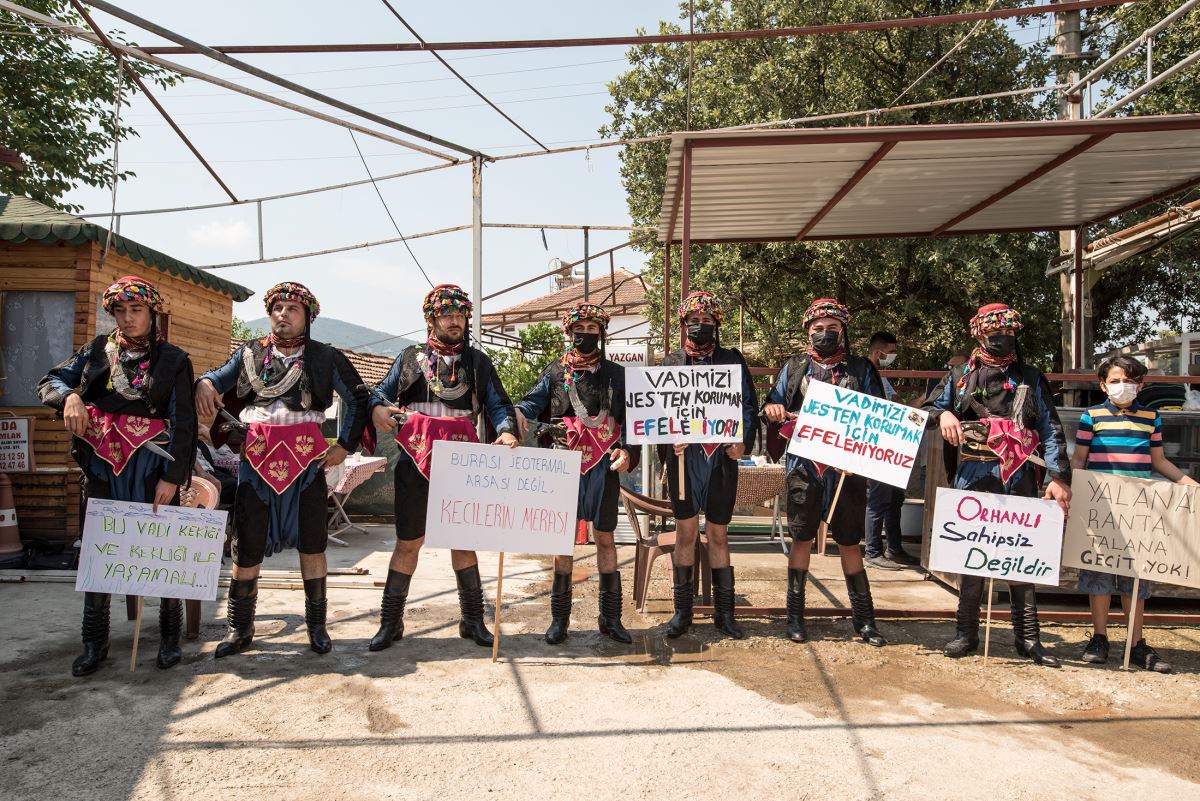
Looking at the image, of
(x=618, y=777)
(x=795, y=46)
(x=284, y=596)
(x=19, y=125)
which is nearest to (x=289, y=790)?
(x=618, y=777)

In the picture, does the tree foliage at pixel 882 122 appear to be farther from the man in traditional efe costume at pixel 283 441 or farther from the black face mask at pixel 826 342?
the man in traditional efe costume at pixel 283 441

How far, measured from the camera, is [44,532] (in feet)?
24.3

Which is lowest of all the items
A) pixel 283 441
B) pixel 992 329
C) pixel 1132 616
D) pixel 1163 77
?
pixel 1132 616

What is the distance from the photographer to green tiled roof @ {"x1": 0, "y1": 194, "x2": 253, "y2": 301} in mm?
7262

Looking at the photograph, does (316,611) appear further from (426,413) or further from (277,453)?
(426,413)

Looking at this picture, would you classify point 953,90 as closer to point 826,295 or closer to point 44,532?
point 826,295

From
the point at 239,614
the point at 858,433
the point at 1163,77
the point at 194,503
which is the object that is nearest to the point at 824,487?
the point at 858,433

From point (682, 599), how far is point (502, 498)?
4.56ft

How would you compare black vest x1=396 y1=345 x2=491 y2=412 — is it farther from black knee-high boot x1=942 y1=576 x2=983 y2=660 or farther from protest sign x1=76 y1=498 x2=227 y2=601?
black knee-high boot x1=942 y1=576 x2=983 y2=660

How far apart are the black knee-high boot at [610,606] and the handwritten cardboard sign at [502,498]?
17.5 inches

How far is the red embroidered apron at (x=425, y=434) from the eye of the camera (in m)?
4.61

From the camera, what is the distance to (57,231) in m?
7.29

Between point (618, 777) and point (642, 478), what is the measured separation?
6.34 m

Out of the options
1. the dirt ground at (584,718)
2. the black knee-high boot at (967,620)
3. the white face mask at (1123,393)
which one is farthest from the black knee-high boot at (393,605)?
the white face mask at (1123,393)
